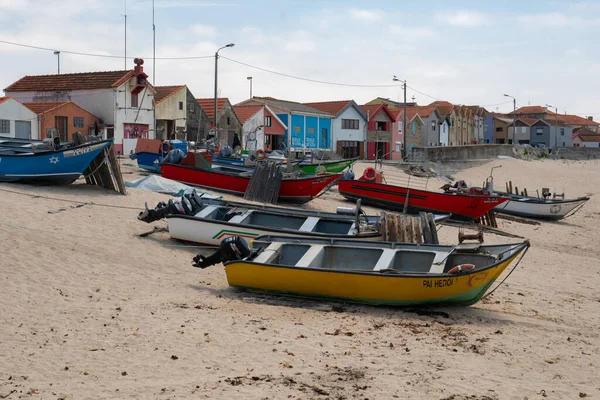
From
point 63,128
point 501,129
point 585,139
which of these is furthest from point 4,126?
point 585,139

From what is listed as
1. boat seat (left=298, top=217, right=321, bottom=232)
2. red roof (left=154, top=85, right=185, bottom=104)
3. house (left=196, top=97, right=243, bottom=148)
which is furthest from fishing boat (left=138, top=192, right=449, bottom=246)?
house (left=196, top=97, right=243, bottom=148)

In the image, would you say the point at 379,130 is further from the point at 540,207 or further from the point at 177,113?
the point at 540,207

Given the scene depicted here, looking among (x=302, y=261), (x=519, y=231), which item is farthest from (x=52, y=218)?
(x=519, y=231)

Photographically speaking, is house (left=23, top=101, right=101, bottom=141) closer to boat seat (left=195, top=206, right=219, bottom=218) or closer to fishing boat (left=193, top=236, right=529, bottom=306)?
boat seat (left=195, top=206, right=219, bottom=218)

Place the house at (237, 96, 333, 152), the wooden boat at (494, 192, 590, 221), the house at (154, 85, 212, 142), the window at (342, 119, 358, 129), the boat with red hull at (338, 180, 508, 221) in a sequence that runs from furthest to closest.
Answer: the window at (342, 119, 358, 129) → the house at (237, 96, 333, 152) → the house at (154, 85, 212, 142) → the wooden boat at (494, 192, 590, 221) → the boat with red hull at (338, 180, 508, 221)

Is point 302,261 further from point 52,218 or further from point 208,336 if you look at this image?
point 52,218

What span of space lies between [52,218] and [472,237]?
9.62 m

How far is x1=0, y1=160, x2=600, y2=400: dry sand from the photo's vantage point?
283 inches

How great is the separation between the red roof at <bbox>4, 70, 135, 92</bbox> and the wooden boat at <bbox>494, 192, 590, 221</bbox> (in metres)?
23.1

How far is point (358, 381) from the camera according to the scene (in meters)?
7.35

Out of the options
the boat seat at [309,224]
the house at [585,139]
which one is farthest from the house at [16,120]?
the house at [585,139]

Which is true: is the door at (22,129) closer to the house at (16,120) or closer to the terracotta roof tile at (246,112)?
the house at (16,120)

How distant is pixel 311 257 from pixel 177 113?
114 feet

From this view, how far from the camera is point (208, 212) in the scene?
16109 millimetres
